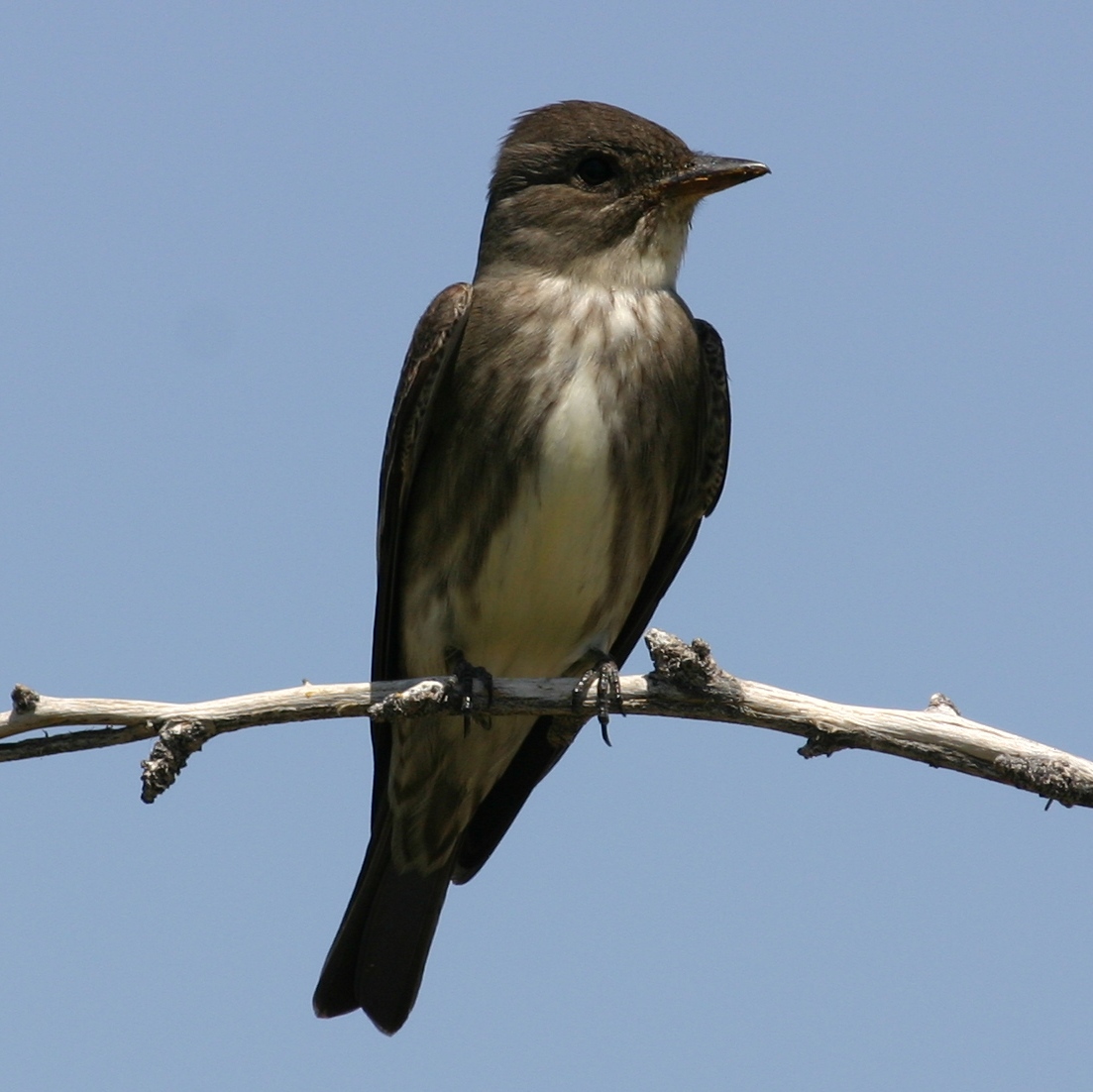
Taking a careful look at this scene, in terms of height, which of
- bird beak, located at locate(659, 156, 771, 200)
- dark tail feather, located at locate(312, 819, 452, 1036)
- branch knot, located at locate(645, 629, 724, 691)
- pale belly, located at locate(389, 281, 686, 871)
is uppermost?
bird beak, located at locate(659, 156, 771, 200)

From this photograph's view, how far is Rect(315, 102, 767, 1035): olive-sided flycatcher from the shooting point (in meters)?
7.85

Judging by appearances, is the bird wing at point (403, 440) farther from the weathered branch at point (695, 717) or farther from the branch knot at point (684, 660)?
the branch knot at point (684, 660)

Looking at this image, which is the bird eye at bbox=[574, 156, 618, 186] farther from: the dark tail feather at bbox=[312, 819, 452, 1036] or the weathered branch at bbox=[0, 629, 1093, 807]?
the dark tail feather at bbox=[312, 819, 452, 1036]

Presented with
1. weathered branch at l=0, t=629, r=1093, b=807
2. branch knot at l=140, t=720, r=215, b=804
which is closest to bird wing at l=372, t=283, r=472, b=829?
weathered branch at l=0, t=629, r=1093, b=807

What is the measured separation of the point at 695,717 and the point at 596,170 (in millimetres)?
3173

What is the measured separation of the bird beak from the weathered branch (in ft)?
9.06

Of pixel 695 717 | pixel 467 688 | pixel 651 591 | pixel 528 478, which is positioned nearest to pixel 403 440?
pixel 528 478

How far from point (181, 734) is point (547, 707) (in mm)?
1555

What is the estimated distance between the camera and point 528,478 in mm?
7742

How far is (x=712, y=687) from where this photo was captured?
6457 millimetres

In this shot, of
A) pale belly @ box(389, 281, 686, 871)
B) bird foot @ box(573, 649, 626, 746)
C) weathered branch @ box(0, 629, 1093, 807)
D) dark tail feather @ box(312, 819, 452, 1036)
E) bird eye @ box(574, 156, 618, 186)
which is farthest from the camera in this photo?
dark tail feather @ box(312, 819, 452, 1036)

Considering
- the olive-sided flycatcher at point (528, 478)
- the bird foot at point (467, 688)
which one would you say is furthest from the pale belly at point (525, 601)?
the bird foot at point (467, 688)

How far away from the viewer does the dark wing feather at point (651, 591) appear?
8.61m

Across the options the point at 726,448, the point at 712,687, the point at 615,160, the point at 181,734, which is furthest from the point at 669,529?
the point at 181,734
